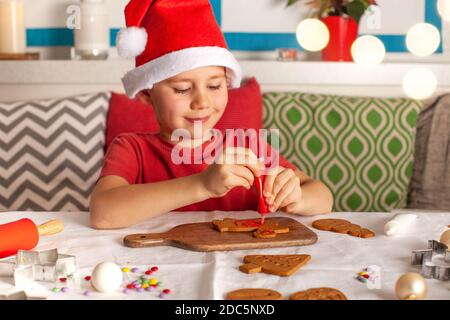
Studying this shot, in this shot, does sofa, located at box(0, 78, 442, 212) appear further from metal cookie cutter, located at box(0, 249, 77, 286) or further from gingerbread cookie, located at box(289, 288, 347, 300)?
gingerbread cookie, located at box(289, 288, 347, 300)

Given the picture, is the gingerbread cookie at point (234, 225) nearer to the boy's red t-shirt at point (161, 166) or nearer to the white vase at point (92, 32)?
the boy's red t-shirt at point (161, 166)

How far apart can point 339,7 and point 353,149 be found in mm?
566

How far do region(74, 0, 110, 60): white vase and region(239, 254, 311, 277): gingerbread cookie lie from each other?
1.65 m

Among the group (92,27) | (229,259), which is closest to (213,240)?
(229,259)

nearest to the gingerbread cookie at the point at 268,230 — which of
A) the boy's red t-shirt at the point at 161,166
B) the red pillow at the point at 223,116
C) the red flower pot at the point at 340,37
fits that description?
the boy's red t-shirt at the point at 161,166

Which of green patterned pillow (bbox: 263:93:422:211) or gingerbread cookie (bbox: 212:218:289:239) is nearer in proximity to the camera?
gingerbread cookie (bbox: 212:218:289:239)

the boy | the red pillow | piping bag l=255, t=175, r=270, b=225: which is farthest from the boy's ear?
the red pillow

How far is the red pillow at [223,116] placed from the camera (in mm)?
2184

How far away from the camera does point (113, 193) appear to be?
4.06ft

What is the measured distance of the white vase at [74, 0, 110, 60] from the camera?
2.37 meters

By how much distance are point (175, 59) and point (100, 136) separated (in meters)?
0.97

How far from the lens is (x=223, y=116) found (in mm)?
2184
